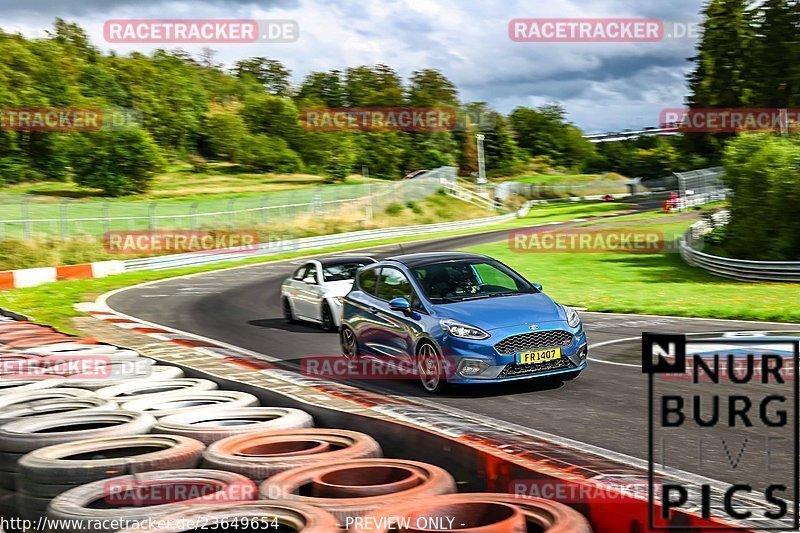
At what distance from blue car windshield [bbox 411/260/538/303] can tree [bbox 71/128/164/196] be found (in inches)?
2357

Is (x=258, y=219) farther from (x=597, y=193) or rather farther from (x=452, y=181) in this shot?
(x=597, y=193)

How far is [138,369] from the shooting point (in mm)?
9719

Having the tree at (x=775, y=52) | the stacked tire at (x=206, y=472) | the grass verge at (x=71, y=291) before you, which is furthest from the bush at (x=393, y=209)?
the stacked tire at (x=206, y=472)

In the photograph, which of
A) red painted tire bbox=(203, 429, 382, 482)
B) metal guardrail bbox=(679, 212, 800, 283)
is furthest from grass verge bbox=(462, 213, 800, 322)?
red painted tire bbox=(203, 429, 382, 482)

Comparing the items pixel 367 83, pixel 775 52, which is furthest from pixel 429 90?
pixel 775 52

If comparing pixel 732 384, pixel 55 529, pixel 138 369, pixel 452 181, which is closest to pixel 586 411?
pixel 732 384

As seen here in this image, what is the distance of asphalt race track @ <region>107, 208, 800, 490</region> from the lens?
8008 mm

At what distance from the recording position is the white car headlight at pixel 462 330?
9.80 m

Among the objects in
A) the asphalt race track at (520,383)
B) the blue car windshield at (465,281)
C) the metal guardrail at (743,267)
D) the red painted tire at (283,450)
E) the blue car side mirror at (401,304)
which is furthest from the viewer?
the metal guardrail at (743,267)

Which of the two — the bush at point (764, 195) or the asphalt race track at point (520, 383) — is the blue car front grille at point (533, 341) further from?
the bush at point (764, 195)

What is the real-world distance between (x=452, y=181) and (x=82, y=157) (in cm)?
2838

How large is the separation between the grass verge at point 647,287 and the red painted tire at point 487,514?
1453 centimetres

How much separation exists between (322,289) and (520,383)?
6334mm

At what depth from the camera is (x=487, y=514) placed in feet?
15.1
